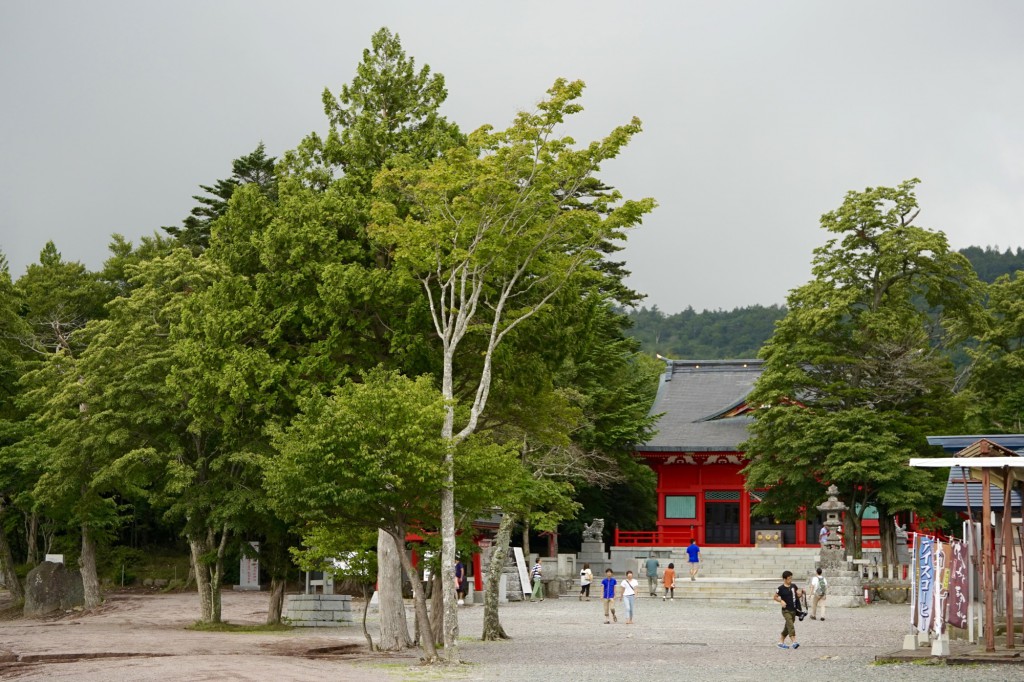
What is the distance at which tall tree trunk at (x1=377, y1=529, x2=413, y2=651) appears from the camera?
22.9 m

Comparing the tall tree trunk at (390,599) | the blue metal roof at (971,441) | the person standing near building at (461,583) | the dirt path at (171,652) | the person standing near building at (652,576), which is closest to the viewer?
the dirt path at (171,652)

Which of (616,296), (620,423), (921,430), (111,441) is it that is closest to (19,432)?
(111,441)

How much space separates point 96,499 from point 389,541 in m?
13.9

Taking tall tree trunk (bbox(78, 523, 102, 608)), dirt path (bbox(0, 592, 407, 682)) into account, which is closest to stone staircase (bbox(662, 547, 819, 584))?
dirt path (bbox(0, 592, 407, 682))

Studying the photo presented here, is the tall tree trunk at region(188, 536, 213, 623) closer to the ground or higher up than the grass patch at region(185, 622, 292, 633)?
higher up

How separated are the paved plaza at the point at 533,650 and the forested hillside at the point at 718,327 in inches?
3157

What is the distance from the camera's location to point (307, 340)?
23875 millimetres

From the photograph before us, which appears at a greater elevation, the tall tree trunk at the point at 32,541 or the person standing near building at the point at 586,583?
the tall tree trunk at the point at 32,541

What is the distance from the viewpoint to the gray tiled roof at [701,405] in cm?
4878

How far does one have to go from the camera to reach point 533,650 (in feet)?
72.8

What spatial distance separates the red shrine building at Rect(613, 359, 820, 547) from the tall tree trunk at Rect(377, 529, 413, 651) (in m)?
25.6

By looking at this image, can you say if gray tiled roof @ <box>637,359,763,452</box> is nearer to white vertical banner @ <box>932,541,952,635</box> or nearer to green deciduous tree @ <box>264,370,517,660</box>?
green deciduous tree @ <box>264,370,517,660</box>

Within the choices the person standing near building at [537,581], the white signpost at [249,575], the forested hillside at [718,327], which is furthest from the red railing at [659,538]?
the forested hillside at [718,327]

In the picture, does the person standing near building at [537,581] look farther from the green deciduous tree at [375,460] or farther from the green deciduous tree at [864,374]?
the green deciduous tree at [375,460]
